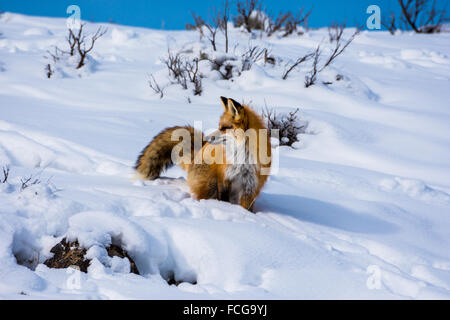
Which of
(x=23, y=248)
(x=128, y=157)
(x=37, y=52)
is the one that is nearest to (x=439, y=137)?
(x=128, y=157)

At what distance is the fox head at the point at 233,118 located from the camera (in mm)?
3436

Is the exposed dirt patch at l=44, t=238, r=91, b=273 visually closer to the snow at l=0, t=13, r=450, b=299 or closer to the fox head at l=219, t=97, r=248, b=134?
the snow at l=0, t=13, r=450, b=299

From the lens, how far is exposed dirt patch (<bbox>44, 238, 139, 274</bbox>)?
2.21 meters

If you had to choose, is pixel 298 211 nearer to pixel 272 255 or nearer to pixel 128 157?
pixel 272 255

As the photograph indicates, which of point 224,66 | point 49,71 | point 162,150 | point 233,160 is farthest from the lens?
point 224,66

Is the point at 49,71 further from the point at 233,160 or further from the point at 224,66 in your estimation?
the point at 233,160

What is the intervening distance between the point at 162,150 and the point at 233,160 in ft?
3.01

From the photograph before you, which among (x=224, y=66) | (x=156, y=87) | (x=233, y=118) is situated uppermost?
(x=224, y=66)

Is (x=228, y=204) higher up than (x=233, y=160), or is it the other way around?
(x=233, y=160)

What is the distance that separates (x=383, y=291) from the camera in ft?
7.36

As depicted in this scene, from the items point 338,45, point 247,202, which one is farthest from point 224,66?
point 247,202

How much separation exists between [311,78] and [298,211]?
17.1 feet

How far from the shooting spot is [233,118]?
11.5ft

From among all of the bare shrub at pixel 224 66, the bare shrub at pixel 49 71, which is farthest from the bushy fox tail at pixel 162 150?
the bare shrub at pixel 49 71
